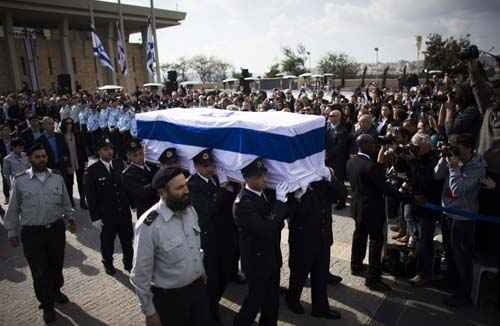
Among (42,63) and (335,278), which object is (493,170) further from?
(42,63)

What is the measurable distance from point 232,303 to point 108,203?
2.17 m

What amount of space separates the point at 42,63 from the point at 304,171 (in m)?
37.7

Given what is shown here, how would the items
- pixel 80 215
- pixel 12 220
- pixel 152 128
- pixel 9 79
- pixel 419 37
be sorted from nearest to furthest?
pixel 12 220, pixel 152 128, pixel 80 215, pixel 9 79, pixel 419 37

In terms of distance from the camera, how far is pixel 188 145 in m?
4.62

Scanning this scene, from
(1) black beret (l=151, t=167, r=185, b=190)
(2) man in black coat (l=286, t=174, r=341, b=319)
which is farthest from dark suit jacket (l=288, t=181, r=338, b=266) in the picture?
(1) black beret (l=151, t=167, r=185, b=190)

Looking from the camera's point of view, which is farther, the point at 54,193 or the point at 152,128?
the point at 152,128

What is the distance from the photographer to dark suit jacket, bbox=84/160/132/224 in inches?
203

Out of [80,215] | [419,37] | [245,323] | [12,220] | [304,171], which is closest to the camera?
[245,323]

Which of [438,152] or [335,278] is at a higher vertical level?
[438,152]

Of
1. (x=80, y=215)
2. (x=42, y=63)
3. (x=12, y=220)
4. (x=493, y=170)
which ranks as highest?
(x=42, y=63)

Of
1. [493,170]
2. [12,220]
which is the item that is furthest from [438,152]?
[12,220]

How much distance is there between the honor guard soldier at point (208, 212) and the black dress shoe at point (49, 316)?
1817 millimetres

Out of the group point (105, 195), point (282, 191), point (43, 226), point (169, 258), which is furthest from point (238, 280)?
point (43, 226)

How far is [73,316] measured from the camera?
434cm
